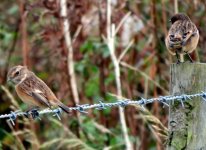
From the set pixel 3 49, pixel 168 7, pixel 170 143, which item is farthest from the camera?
pixel 3 49

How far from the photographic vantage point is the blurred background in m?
7.27

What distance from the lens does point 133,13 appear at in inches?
314

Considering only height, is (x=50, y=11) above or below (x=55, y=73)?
above

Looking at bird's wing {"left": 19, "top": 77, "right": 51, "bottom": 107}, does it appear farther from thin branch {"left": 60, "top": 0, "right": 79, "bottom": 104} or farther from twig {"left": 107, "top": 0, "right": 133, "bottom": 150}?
thin branch {"left": 60, "top": 0, "right": 79, "bottom": 104}

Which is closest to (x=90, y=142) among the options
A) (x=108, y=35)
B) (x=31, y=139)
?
(x=31, y=139)

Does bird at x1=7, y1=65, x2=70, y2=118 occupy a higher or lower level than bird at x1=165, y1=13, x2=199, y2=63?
lower

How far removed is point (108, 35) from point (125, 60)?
4.29 ft

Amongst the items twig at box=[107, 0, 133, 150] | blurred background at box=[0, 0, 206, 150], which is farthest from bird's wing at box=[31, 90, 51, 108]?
twig at box=[107, 0, 133, 150]

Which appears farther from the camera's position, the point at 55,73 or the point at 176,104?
the point at 55,73

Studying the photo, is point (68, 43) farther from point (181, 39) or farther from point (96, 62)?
point (181, 39)

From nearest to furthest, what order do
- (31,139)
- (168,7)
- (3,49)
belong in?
(31,139) < (168,7) < (3,49)

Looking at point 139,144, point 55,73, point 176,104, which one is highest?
point 176,104

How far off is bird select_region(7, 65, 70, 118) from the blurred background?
1.54m

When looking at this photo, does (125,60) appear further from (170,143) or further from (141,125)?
(170,143)
